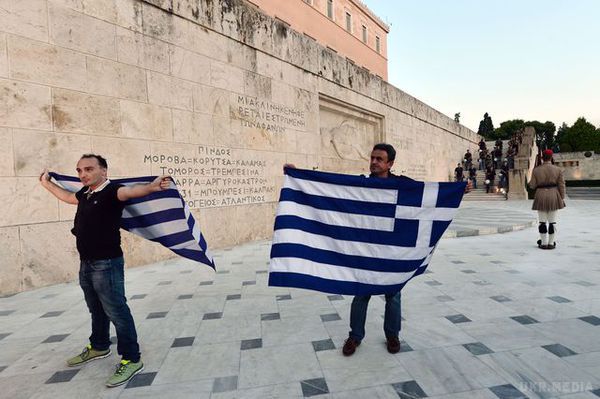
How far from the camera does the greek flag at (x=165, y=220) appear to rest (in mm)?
3303

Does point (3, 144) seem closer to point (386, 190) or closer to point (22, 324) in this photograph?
point (22, 324)

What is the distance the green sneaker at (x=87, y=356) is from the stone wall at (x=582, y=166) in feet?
205

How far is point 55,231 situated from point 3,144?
5.24 ft

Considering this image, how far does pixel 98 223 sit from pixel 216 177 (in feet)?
19.4

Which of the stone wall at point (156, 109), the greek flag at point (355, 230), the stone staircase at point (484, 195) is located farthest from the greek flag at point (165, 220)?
the stone staircase at point (484, 195)

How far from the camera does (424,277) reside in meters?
5.73

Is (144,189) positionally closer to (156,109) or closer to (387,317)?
(387,317)

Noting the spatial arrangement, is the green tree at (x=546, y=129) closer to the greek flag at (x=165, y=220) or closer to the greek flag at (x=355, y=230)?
the greek flag at (x=355, y=230)

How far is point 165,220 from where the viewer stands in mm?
3354

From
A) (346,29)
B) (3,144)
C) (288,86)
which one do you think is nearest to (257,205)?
(288,86)

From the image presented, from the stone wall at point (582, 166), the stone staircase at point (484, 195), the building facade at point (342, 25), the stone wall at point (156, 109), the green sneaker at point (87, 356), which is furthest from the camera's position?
the stone wall at point (582, 166)

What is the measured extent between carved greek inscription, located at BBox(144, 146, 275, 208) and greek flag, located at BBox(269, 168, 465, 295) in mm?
5417

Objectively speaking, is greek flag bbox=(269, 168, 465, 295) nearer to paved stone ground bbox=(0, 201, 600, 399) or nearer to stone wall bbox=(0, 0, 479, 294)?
paved stone ground bbox=(0, 201, 600, 399)

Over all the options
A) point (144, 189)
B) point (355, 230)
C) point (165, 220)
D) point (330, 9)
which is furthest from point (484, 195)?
point (144, 189)
